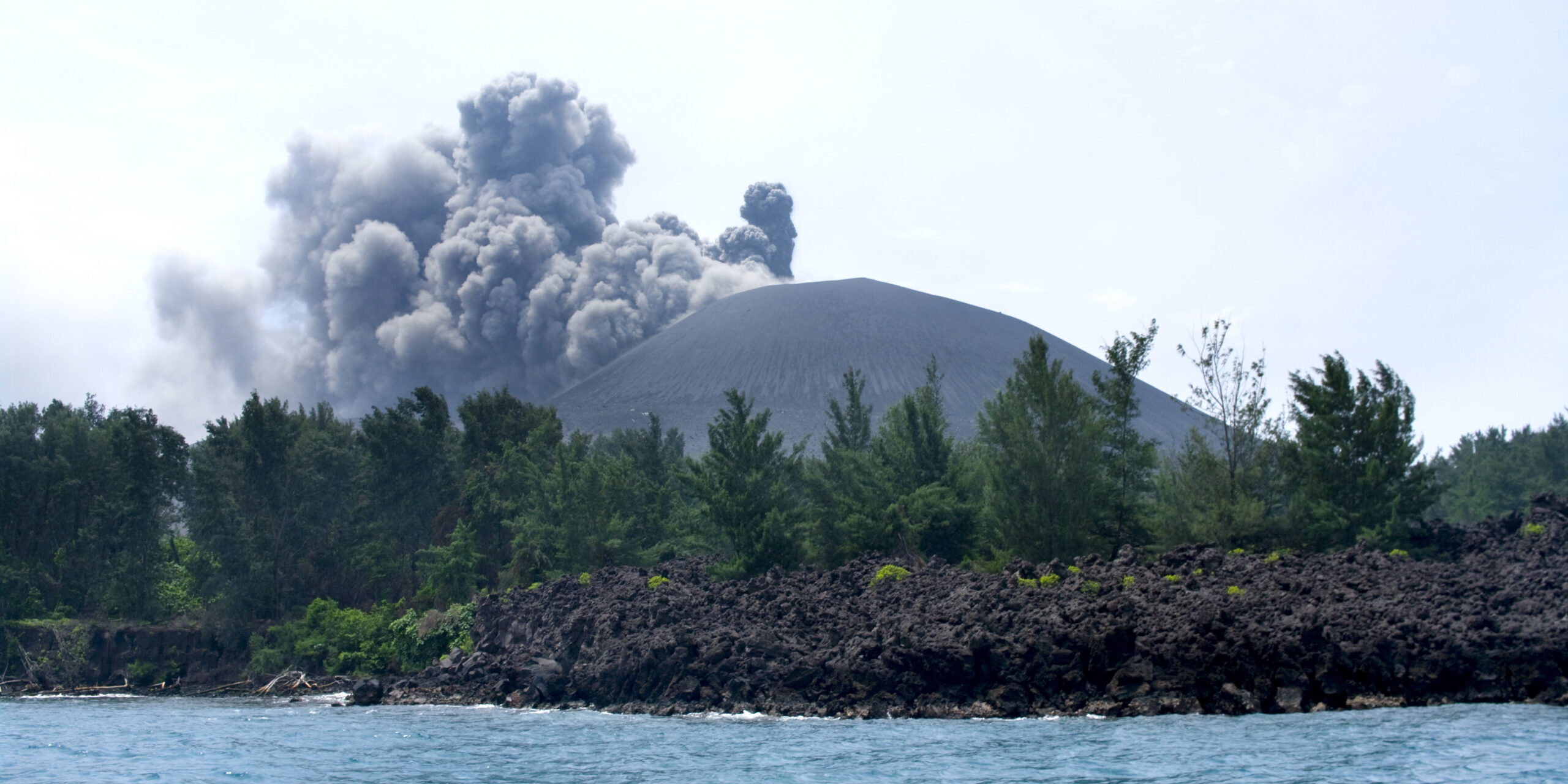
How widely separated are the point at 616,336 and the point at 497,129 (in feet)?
130

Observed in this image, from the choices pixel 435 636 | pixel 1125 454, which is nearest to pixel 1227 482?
pixel 1125 454

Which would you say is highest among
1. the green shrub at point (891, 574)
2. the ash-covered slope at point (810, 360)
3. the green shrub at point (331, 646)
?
the ash-covered slope at point (810, 360)

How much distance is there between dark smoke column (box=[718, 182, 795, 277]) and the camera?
19100 cm

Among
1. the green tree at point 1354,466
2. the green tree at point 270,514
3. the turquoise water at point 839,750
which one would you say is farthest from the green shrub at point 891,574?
the green tree at point 270,514

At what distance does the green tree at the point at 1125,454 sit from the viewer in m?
40.2

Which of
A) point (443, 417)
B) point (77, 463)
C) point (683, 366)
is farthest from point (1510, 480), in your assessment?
point (683, 366)

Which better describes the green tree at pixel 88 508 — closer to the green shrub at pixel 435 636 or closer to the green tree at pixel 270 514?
the green tree at pixel 270 514

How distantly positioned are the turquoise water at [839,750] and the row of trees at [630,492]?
15.6m

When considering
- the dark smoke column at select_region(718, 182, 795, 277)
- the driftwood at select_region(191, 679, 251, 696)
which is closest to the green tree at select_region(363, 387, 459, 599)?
the driftwood at select_region(191, 679, 251, 696)

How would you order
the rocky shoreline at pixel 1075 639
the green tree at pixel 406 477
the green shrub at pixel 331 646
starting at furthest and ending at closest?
1. the green tree at pixel 406 477
2. the green shrub at pixel 331 646
3. the rocky shoreline at pixel 1075 639

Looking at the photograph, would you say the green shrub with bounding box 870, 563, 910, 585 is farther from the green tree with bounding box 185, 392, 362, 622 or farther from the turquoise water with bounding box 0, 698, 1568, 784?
the green tree with bounding box 185, 392, 362, 622

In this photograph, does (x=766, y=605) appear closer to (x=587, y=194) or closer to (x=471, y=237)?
(x=471, y=237)

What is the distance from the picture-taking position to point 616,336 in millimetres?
156125

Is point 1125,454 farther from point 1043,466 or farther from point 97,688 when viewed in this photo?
point 97,688
